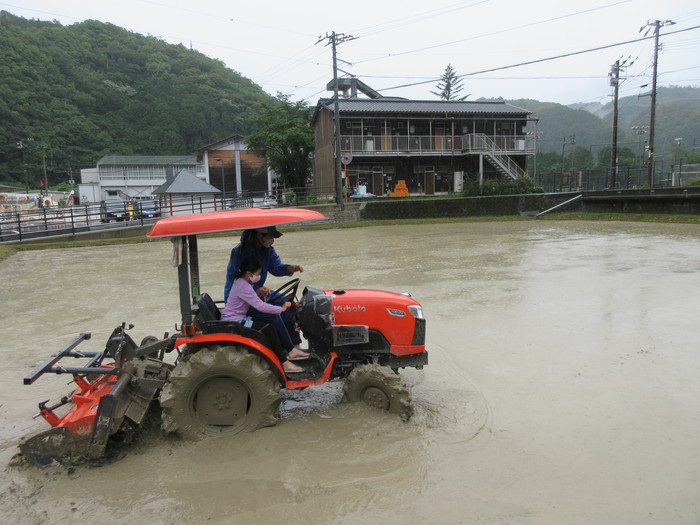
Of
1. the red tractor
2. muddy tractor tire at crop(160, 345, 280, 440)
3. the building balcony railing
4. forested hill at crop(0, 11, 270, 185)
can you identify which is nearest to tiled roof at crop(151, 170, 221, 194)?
the building balcony railing

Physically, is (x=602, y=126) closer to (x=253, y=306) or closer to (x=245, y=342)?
(x=253, y=306)

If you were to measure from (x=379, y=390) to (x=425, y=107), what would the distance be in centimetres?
3503

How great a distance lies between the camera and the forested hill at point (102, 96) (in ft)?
200

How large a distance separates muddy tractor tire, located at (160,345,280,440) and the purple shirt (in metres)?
0.29

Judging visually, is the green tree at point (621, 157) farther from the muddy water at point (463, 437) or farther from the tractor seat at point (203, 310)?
the tractor seat at point (203, 310)

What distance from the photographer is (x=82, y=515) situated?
3070 millimetres

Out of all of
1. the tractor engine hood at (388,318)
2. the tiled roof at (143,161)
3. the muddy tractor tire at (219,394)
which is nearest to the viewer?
the muddy tractor tire at (219,394)

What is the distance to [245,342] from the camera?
394cm

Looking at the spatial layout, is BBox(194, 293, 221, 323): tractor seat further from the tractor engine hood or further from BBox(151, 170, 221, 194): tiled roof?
BBox(151, 170, 221, 194): tiled roof

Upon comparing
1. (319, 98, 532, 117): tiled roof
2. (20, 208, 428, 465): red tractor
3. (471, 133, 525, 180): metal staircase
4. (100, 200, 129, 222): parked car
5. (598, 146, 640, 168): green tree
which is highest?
(319, 98, 532, 117): tiled roof

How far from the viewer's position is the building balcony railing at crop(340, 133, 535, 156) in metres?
33.6

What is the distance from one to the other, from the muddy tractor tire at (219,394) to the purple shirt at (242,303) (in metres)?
0.29

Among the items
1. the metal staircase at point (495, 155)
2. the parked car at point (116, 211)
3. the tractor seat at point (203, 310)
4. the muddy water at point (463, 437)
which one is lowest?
the muddy water at point (463, 437)

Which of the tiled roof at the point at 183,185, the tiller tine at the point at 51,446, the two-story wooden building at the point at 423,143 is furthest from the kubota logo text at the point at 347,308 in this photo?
the tiled roof at the point at 183,185
